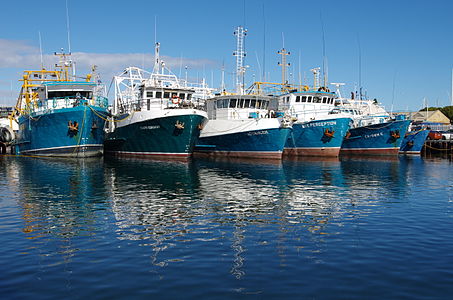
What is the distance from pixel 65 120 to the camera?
39.2 m

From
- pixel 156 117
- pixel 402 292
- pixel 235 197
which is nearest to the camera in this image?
pixel 402 292

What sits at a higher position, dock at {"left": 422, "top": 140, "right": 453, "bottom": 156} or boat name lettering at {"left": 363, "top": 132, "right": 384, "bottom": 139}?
boat name lettering at {"left": 363, "top": 132, "right": 384, "bottom": 139}

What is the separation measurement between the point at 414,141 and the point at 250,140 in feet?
91.6

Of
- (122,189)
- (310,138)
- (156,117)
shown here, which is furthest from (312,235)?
(310,138)

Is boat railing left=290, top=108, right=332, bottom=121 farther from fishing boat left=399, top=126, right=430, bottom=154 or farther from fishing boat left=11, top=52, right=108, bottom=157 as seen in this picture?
fishing boat left=11, top=52, right=108, bottom=157

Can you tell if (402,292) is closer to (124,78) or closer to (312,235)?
(312,235)

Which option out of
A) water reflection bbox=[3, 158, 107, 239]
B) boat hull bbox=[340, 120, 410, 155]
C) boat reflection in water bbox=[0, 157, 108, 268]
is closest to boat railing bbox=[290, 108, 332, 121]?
boat hull bbox=[340, 120, 410, 155]

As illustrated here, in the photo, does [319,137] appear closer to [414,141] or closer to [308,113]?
[308,113]

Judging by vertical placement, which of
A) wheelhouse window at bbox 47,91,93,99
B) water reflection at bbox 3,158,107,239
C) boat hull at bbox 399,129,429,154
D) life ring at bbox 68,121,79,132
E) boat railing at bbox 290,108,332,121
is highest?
wheelhouse window at bbox 47,91,93,99

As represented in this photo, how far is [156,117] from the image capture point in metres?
40.2

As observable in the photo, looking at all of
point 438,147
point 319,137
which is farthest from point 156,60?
point 438,147

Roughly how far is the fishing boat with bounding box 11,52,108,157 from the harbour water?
16.4m

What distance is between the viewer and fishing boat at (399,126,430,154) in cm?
5972

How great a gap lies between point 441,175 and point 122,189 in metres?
23.0
